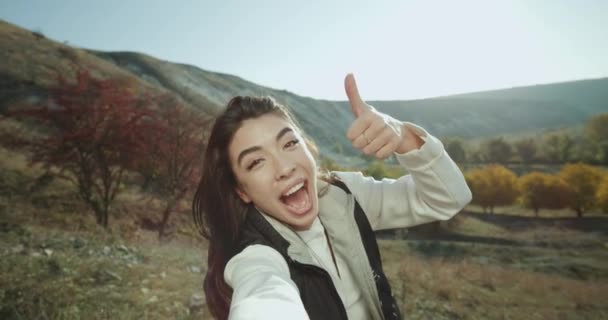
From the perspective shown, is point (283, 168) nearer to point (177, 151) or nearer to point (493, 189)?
point (177, 151)

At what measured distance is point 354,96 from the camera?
1.55m

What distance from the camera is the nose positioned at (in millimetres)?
1625

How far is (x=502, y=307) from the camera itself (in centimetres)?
696

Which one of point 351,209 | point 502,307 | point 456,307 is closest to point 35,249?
point 351,209

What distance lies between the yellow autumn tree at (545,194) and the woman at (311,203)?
144ft

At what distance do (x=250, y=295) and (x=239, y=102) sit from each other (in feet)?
3.84

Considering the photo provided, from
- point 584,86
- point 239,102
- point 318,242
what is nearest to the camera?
point 318,242

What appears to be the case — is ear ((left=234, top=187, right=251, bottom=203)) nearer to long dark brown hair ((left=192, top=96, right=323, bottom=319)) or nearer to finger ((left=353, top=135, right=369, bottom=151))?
long dark brown hair ((left=192, top=96, right=323, bottom=319))

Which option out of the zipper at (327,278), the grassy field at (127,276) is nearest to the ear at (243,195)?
the zipper at (327,278)

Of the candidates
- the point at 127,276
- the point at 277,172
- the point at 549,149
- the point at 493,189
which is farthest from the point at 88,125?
the point at 549,149

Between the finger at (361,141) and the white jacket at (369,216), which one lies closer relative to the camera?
the white jacket at (369,216)

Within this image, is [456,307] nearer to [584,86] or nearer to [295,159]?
[295,159]

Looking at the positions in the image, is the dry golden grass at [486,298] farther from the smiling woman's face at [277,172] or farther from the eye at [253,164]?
the eye at [253,164]

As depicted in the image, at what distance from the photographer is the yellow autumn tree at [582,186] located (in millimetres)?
35781
